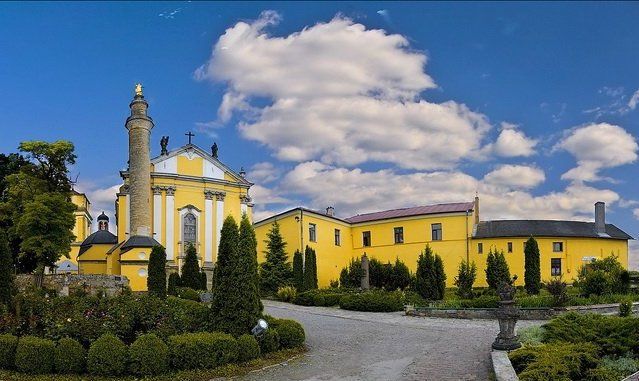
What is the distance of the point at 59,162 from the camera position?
35.5 metres

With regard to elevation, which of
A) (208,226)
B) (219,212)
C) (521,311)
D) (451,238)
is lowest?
(521,311)

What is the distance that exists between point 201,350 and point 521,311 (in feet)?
43.1

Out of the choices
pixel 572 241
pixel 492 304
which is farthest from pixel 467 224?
pixel 492 304

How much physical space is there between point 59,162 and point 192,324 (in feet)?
84.3

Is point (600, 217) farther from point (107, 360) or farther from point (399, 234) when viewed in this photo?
point (107, 360)

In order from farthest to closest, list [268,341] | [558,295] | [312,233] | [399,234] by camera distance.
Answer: [399,234], [312,233], [558,295], [268,341]

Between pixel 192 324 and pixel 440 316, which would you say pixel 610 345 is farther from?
pixel 440 316

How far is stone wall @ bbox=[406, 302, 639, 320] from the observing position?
2078 cm

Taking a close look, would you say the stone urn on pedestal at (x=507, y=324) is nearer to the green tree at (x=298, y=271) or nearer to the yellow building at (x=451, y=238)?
the green tree at (x=298, y=271)

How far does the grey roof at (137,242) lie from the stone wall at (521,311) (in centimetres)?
2089

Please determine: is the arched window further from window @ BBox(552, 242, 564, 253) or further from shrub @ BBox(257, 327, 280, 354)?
shrub @ BBox(257, 327, 280, 354)

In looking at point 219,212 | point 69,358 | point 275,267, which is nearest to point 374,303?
point 275,267

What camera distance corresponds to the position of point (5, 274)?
1509 cm

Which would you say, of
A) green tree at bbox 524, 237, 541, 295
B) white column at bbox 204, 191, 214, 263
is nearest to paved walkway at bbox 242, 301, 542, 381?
green tree at bbox 524, 237, 541, 295
